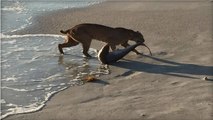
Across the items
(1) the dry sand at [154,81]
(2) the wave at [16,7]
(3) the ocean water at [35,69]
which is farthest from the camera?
(2) the wave at [16,7]

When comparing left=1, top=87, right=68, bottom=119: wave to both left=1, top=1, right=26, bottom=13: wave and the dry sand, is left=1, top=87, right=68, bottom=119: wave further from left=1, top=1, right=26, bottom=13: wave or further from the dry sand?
left=1, top=1, right=26, bottom=13: wave

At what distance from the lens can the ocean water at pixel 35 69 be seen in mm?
8203

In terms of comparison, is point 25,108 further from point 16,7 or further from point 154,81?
point 16,7

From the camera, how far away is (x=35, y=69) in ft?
32.6

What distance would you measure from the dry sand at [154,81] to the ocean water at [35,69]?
0.33 metres

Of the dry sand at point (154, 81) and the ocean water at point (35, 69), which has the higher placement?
the dry sand at point (154, 81)

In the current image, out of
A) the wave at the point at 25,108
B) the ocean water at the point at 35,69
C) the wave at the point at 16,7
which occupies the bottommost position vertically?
the wave at the point at 16,7

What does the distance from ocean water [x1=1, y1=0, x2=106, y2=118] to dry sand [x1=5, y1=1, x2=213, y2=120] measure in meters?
0.33

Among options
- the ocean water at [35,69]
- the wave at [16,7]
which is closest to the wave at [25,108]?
the ocean water at [35,69]

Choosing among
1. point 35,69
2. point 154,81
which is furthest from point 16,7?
point 154,81

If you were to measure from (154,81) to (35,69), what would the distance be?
8.41ft

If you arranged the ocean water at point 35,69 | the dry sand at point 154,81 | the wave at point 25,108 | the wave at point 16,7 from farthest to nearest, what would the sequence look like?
1. the wave at point 16,7
2. the ocean water at point 35,69
3. the wave at point 25,108
4. the dry sand at point 154,81

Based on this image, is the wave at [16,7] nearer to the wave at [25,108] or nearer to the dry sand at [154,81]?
the dry sand at [154,81]

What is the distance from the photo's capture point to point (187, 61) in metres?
9.94
